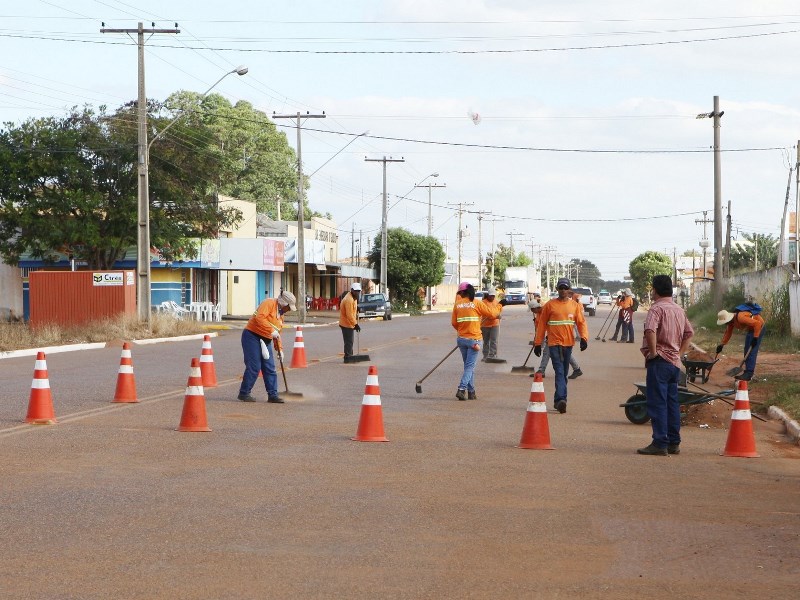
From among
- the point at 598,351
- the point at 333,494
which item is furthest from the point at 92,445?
the point at 598,351

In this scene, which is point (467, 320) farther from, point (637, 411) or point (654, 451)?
point (654, 451)

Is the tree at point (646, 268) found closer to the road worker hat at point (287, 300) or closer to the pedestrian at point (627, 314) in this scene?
the pedestrian at point (627, 314)

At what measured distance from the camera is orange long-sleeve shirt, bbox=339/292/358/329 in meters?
24.2

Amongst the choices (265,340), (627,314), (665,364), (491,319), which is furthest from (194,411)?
(627,314)

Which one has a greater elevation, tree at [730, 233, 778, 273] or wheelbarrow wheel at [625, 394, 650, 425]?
tree at [730, 233, 778, 273]

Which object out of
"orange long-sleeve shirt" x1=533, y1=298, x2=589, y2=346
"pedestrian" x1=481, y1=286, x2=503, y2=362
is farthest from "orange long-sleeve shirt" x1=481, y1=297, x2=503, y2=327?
"orange long-sleeve shirt" x1=533, y1=298, x2=589, y2=346

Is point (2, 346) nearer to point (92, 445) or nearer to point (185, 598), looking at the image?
point (92, 445)

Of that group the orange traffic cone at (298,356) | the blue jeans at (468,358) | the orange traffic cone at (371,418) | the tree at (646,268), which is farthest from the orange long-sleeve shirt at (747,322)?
the tree at (646,268)

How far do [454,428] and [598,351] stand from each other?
18592 mm

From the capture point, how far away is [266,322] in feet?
52.4

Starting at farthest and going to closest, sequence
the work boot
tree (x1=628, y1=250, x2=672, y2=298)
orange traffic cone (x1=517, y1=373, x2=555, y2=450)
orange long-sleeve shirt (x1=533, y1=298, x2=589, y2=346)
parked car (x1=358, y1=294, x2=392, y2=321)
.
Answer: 1. tree (x1=628, y1=250, x2=672, y2=298)
2. parked car (x1=358, y1=294, x2=392, y2=321)
3. orange long-sleeve shirt (x1=533, y1=298, x2=589, y2=346)
4. orange traffic cone (x1=517, y1=373, x2=555, y2=450)
5. the work boot

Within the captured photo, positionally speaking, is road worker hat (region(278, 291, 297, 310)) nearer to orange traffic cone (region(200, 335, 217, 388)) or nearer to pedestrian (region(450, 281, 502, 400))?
pedestrian (region(450, 281, 502, 400))

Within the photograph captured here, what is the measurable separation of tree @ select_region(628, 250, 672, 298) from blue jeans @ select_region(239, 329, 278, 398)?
133m

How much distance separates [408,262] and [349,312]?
2313 inches
